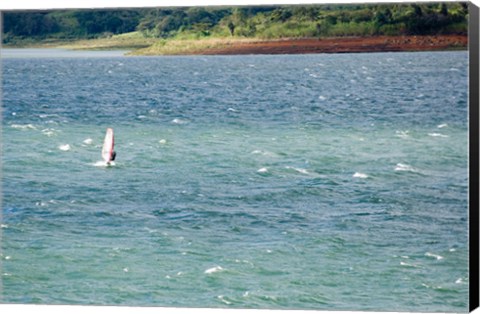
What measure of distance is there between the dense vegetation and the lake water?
39cm

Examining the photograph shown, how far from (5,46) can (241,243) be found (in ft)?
16.0

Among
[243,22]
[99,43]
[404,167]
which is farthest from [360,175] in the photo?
[99,43]

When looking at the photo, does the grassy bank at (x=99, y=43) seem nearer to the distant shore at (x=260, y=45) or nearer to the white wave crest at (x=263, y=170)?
the distant shore at (x=260, y=45)

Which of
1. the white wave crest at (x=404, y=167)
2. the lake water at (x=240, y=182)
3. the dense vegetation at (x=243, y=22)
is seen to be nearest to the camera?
the lake water at (x=240, y=182)

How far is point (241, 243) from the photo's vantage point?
1761cm

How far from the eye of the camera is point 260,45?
18688mm

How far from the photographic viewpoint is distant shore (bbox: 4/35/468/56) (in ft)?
58.8

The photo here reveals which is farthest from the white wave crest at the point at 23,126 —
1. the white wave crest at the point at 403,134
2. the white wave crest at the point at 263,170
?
the white wave crest at the point at 403,134

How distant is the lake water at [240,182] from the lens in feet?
55.9

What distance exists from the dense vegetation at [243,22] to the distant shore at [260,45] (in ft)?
0.32

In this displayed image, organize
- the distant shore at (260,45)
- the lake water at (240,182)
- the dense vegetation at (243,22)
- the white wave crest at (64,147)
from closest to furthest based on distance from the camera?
the lake water at (240,182) → the dense vegetation at (243,22) → the distant shore at (260,45) → the white wave crest at (64,147)

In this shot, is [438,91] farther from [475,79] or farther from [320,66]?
[320,66]

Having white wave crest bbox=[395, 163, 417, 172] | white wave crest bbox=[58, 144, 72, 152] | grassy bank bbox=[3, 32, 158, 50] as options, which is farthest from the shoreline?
white wave crest bbox=[58, 144, 72, 152]

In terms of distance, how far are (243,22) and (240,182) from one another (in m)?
2.31
